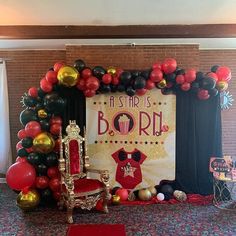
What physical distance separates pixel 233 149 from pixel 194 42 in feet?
7.42

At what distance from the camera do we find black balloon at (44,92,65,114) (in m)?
3.96

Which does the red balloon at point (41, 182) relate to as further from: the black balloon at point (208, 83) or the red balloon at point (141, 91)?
the black balloon at point (208, 83)

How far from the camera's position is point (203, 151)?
4500mm

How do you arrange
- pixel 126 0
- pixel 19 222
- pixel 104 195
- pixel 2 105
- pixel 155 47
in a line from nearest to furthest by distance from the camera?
pixel 126 0
pixel 19 222
pixel 104 195
pixel 155 47
pixel 2 105

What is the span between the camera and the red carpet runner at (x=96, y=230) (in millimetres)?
3205

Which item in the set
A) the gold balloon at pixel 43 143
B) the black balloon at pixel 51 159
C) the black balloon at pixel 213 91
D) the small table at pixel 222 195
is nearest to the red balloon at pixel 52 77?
the gold balloon at pixel 43 143

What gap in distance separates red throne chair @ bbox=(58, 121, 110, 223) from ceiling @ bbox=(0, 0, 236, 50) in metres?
1.43

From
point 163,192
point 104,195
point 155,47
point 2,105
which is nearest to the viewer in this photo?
point 104,195

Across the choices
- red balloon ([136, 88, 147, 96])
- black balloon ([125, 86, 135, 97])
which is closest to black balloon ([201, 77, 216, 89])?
red balloon ([136, 88, 147, 96])

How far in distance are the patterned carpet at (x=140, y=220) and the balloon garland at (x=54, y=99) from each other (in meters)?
0.26

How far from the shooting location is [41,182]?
4004mm

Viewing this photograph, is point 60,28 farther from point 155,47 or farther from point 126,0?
point 155,47

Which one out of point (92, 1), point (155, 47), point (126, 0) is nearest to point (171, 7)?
point (126, 0)

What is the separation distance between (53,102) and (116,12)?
4.79ft
